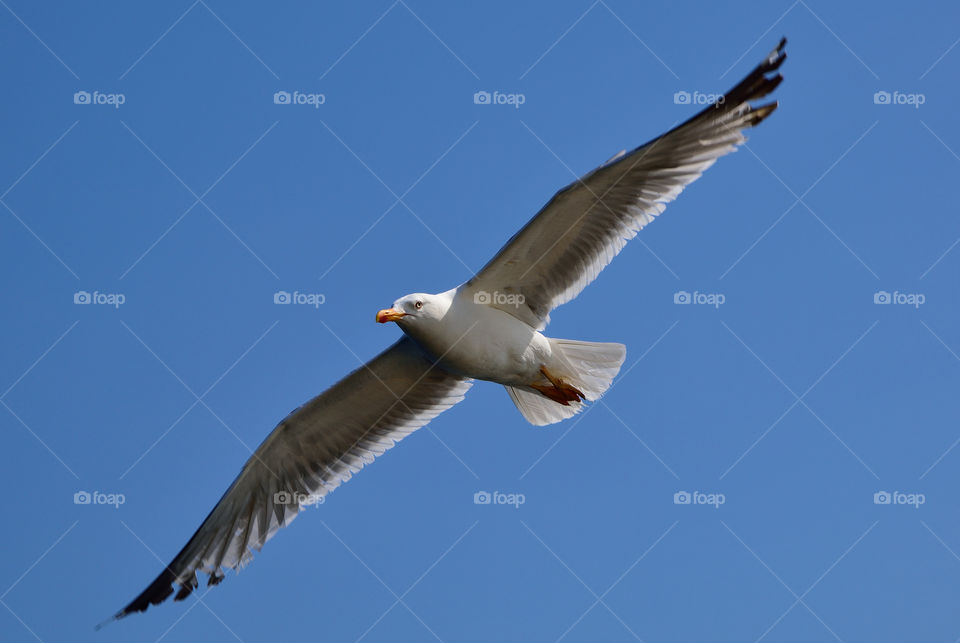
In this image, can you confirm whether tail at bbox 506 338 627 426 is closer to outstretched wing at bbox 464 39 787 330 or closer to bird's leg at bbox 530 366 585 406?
bird's leg at bbox 530 366 585 406

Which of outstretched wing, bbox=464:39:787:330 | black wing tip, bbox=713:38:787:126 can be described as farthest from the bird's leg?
black wing tip, bbox=713:38:787:126

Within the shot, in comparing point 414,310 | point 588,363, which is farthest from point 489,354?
point 588,363

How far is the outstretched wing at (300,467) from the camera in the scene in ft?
26.2

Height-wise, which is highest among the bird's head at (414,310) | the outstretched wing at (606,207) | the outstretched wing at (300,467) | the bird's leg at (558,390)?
the outstretched wing at (606,207)

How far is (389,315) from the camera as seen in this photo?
705cm

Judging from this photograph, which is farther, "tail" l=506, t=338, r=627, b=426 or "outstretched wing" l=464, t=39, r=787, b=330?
"tail" l=506, t=338, r=627, b=426

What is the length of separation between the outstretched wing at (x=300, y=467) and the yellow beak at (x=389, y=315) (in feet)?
2.97

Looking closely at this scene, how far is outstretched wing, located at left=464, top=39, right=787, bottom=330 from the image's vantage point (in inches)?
273

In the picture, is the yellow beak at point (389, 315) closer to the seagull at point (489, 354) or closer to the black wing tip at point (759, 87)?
the seagull at point (489, 354)

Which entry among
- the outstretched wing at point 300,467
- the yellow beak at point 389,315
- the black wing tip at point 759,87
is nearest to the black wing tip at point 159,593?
the outstretched wing at point 300,467

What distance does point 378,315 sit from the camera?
7.06 meters

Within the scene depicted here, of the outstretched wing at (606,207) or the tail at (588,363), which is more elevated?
the outstretched wing at (606,207)

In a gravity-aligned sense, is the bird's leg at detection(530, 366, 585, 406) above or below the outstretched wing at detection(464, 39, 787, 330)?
below

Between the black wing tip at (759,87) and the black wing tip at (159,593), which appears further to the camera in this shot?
the black wing tip at (159,593)
